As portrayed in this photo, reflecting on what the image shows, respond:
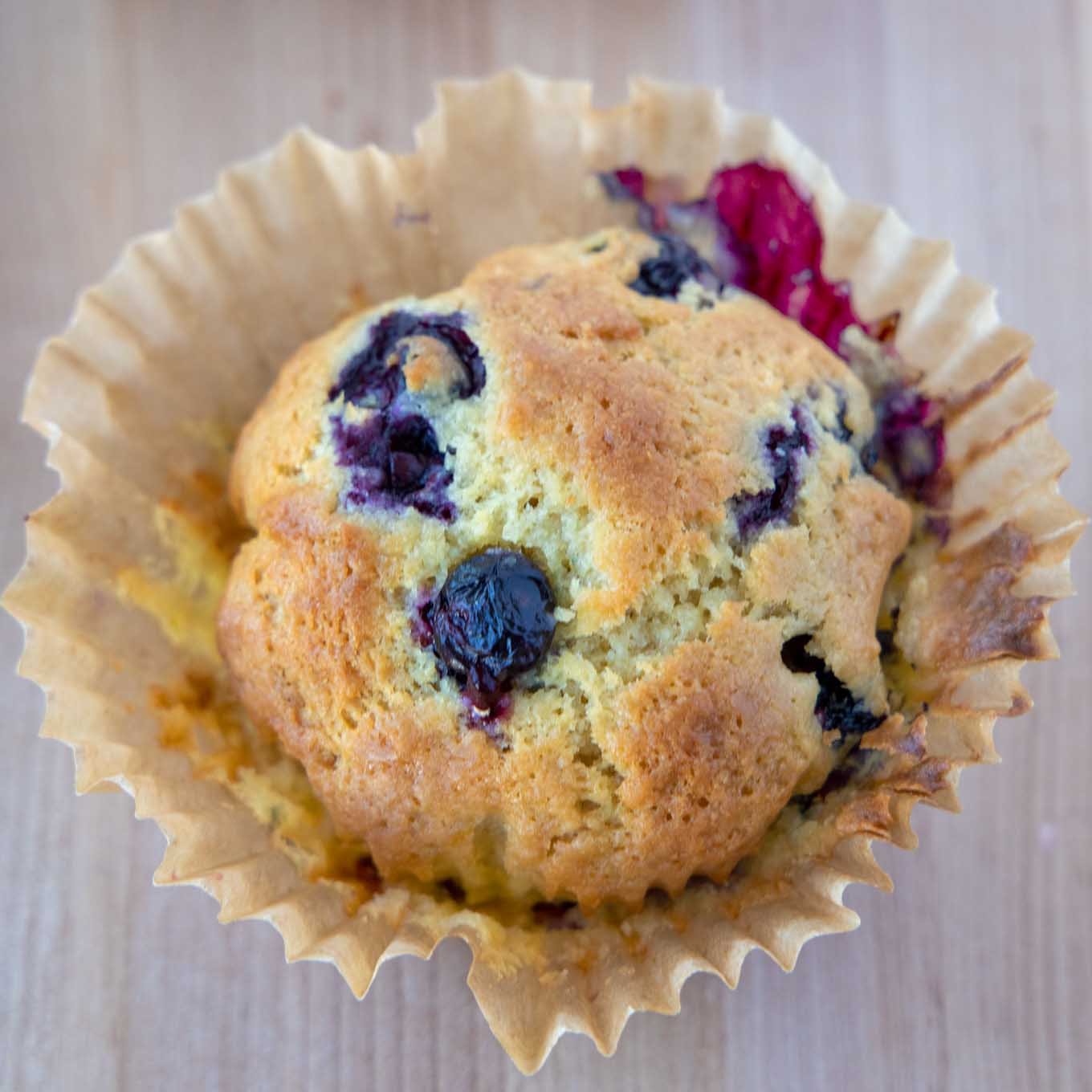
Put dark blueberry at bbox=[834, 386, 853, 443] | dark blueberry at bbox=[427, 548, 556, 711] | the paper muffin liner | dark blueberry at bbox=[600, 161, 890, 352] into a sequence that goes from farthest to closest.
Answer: dark blueberry at bbox=[600, 161, 890, 352], dark blueberry at bbox=[834, 386, 853, 443], the paper muffin liner, dark blueberry at bbox=[427, 548, 556, 711]

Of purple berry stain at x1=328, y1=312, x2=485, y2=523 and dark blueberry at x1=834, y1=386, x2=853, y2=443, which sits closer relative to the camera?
purple berry stain at x1=328, y1=312, x2=485, y2=523

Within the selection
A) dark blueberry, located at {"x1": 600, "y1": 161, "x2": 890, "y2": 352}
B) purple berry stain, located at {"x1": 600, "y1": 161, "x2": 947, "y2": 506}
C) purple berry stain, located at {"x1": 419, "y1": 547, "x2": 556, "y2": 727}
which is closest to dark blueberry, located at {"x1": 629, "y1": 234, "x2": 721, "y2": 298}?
purple berry stain, located at {"x1": 600, "y1": 161, "x2": 947, "y2": 506}

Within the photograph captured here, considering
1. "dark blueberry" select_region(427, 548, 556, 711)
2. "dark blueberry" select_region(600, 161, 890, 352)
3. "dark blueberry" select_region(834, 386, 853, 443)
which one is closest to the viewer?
"dark blueberry" select_region(427, 548, 556, 711)

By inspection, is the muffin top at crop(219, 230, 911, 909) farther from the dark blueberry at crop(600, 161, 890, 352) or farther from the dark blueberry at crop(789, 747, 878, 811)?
the dark blueberry at crop(600, 161, 890, 352)

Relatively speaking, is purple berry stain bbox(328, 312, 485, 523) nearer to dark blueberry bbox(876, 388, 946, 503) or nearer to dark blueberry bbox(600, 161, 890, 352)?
dark blueberry bbox(600, 161, 890, 352)

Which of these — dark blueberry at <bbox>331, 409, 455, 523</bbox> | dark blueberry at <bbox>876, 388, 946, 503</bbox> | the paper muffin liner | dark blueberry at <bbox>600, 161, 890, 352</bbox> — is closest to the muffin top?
dark blueberry at <bbox>331, 409, 455, 523</bbox>

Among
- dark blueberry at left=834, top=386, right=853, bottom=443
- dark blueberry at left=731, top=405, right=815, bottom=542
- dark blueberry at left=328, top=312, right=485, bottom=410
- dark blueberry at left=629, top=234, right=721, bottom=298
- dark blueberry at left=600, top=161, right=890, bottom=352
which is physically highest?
dark blueberry at left=600, top=161, right=890, bottom=352

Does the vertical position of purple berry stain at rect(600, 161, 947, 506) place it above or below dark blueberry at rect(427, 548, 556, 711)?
above
